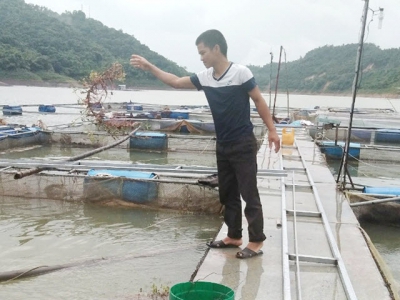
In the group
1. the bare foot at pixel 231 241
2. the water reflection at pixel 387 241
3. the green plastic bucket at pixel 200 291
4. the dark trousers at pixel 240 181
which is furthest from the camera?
the water reflection at pixel 387 241

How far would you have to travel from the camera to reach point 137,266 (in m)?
4.50

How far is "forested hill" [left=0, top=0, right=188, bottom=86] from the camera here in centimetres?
5141

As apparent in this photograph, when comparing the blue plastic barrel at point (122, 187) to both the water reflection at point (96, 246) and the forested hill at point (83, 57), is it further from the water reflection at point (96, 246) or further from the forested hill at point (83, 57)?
the forested hill at point (83, 57)

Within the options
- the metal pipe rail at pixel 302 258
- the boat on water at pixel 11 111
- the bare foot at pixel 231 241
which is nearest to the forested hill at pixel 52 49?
the boat on water at pixel 11 111

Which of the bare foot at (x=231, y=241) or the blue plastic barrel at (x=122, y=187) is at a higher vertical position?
the bare foot at (x=231, y=241)

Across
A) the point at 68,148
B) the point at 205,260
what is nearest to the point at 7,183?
the point at 205,260

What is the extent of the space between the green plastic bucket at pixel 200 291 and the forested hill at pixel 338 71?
54.2 m

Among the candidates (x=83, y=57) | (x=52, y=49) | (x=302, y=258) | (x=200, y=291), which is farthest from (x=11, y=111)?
(x=52, y=49)

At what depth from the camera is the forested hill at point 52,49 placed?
169 ft

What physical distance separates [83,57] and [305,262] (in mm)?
53055

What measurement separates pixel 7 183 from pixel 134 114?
13780 millimetres

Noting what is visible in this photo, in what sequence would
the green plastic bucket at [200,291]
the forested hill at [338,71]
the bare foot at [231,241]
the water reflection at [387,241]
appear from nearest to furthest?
the green plastic bucket at [200,291]
the bare foot at [231,241]
the water reflection at [387,241]
the forested hill at [338,71]

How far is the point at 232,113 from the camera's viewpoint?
129 inches

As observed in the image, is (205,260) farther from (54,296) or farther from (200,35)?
(200,35)
